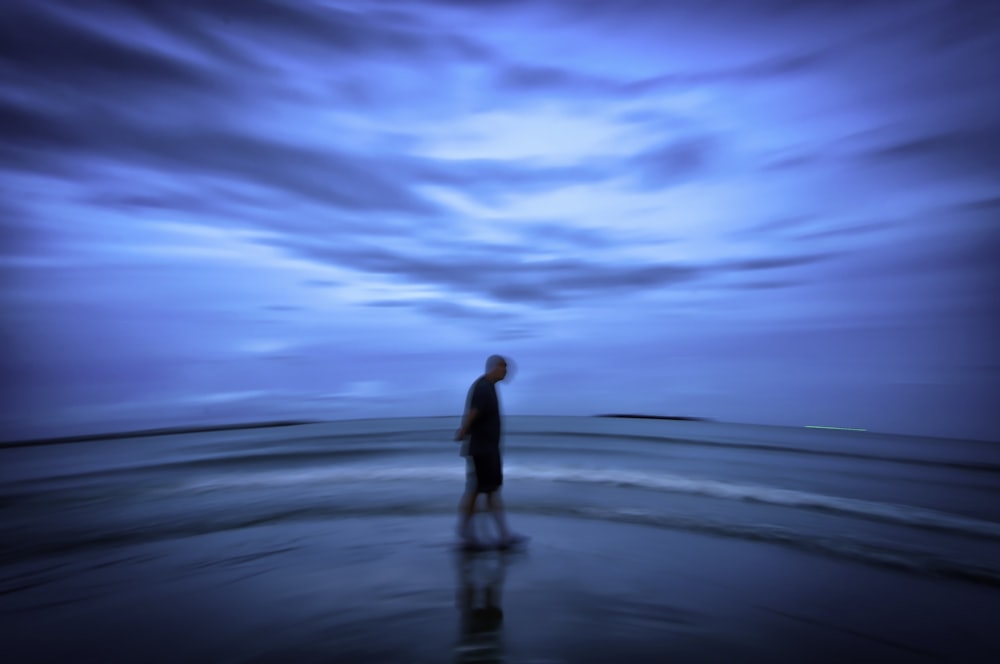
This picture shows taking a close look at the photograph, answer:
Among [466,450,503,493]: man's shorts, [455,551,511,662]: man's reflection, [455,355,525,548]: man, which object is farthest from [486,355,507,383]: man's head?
[455,551,511,662]: man's reflection

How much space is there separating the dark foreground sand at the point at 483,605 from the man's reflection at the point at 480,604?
0.02m

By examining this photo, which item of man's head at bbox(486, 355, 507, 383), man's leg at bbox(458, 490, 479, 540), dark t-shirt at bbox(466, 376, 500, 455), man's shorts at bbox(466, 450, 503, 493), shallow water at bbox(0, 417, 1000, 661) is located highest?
man's head at bbox(486, 355, 507, 383)

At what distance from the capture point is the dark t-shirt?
643 cm

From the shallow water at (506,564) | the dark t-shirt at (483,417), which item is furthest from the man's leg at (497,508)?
the dark t-shirt at (483,417)

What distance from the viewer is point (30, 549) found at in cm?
755

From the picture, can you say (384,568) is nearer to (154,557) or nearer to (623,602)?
(623,602)

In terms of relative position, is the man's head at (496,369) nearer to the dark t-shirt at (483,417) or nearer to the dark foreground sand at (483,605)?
the dark t-shirt at (483,417)

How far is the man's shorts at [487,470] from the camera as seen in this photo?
21.1ft

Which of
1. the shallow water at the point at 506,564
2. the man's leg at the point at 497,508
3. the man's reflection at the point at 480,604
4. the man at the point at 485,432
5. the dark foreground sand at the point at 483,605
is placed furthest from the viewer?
the man's leg at the point at 497,508

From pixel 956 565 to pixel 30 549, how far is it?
11.4m

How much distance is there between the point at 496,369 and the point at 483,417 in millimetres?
557

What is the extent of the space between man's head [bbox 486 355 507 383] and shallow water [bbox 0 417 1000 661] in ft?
6.42

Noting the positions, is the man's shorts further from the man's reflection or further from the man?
the man's reflection

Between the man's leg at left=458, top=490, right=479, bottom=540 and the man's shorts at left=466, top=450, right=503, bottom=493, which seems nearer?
the man's shorts at left=466, top=450, right=503, bottom=493
